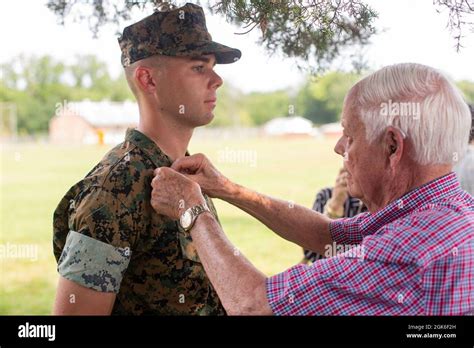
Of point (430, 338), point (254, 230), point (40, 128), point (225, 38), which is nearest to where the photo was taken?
point (430, 338)

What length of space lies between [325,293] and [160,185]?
2.09 ft

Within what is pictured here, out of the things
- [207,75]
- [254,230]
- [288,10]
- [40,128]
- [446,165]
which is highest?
[40,128]

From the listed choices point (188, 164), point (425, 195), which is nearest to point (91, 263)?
point (188, 164)

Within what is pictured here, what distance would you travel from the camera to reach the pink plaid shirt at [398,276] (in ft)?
5.56

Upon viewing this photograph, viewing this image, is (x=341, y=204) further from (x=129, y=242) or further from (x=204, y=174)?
(x=129, y=242)

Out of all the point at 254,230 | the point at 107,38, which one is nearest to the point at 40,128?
the point at 254,230

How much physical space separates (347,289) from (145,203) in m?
0.72

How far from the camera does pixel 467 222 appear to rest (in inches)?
70.4

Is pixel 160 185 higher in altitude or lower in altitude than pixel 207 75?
lower

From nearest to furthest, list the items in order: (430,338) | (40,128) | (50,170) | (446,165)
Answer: (430,338), (446,165), (50,170), (40,128)

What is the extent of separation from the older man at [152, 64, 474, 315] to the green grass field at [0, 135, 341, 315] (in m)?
2.10

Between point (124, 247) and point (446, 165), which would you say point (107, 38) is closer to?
point (124, 247)

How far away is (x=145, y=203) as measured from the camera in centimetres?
205

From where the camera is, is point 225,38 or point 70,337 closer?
point 70,337
